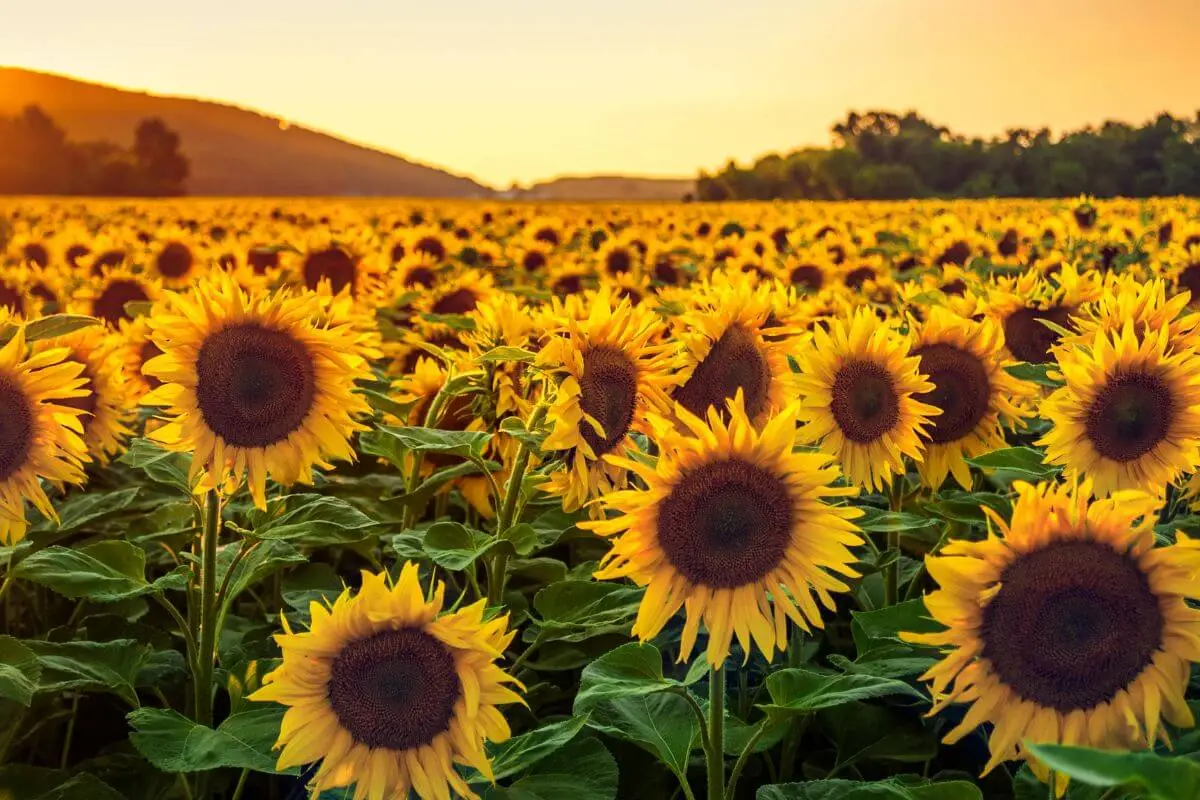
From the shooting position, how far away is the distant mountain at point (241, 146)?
15900 centimetres

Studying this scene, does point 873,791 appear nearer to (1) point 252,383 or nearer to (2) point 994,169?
(1) point 252,383

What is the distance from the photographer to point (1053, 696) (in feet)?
7.10

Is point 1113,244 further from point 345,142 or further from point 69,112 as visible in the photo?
point 345,142

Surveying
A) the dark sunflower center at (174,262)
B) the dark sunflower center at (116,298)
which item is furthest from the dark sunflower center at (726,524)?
the dark sunflower center at (174,262)

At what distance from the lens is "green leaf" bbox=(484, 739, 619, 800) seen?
2627mm

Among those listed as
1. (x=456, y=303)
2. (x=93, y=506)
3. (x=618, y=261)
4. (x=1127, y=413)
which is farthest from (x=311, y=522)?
(x=618, y=261)

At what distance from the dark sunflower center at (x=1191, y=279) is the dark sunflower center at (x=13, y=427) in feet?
24.1

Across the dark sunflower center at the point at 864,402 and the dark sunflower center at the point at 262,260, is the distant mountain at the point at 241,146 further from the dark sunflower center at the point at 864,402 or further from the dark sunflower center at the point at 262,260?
the dark sunflower center at the point at 864,402

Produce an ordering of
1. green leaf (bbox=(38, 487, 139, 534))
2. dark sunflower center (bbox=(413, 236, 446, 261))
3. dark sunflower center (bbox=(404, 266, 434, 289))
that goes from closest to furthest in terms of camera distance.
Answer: green leaf (bbox=(38, 487, 139, 534)), dark sunflower center (bbox=(404, 266, 434, 289)), dark sunflower center (bbox=(413, 236, 446, 261))

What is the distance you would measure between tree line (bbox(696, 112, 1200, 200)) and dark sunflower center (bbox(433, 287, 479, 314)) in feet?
173

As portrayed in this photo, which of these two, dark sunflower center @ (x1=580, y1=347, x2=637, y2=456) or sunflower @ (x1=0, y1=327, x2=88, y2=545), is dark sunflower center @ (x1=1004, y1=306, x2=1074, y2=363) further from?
sunflower @ (x1=0, y1=327, x2=88, y2=545)

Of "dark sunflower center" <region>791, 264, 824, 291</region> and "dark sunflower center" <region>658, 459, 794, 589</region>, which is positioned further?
"dark sunflower center" <region>791, 264, 824, 291</region>

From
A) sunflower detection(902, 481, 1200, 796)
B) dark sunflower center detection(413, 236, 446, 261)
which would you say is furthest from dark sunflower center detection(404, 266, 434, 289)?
sunflower detection(902, 481, 1200, 796)

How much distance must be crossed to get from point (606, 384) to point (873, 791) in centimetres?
130
